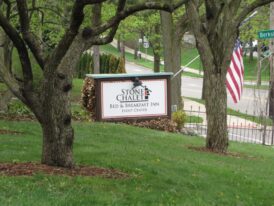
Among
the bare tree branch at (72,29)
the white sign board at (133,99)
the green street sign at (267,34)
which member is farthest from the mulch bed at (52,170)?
the white sign board at (133,99)

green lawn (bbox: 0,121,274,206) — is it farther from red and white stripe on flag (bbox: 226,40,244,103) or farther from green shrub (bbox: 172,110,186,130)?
green shrub (bbox: 172,110,186,130)

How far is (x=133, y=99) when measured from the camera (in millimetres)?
18141

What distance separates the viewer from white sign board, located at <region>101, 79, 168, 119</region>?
17953mm

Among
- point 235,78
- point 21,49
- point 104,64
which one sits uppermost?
point 104,64

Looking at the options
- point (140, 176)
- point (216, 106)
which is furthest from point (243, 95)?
point (140, 176)

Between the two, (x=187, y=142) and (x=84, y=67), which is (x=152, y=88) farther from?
(x=84, y=67)

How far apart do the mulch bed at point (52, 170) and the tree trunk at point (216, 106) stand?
15.4 ft

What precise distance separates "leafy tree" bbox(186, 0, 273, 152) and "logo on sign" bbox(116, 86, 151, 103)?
5.46m

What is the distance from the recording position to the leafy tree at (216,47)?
41.1 ft

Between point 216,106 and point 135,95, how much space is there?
5.68 metres

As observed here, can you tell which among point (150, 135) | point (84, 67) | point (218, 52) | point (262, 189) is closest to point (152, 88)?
point (150, 135)

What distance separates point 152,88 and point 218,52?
586cm

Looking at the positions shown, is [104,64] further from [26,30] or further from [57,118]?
[57,118]

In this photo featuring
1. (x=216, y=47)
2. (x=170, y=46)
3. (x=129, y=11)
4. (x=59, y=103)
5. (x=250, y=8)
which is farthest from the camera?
(x=170, y=46)
